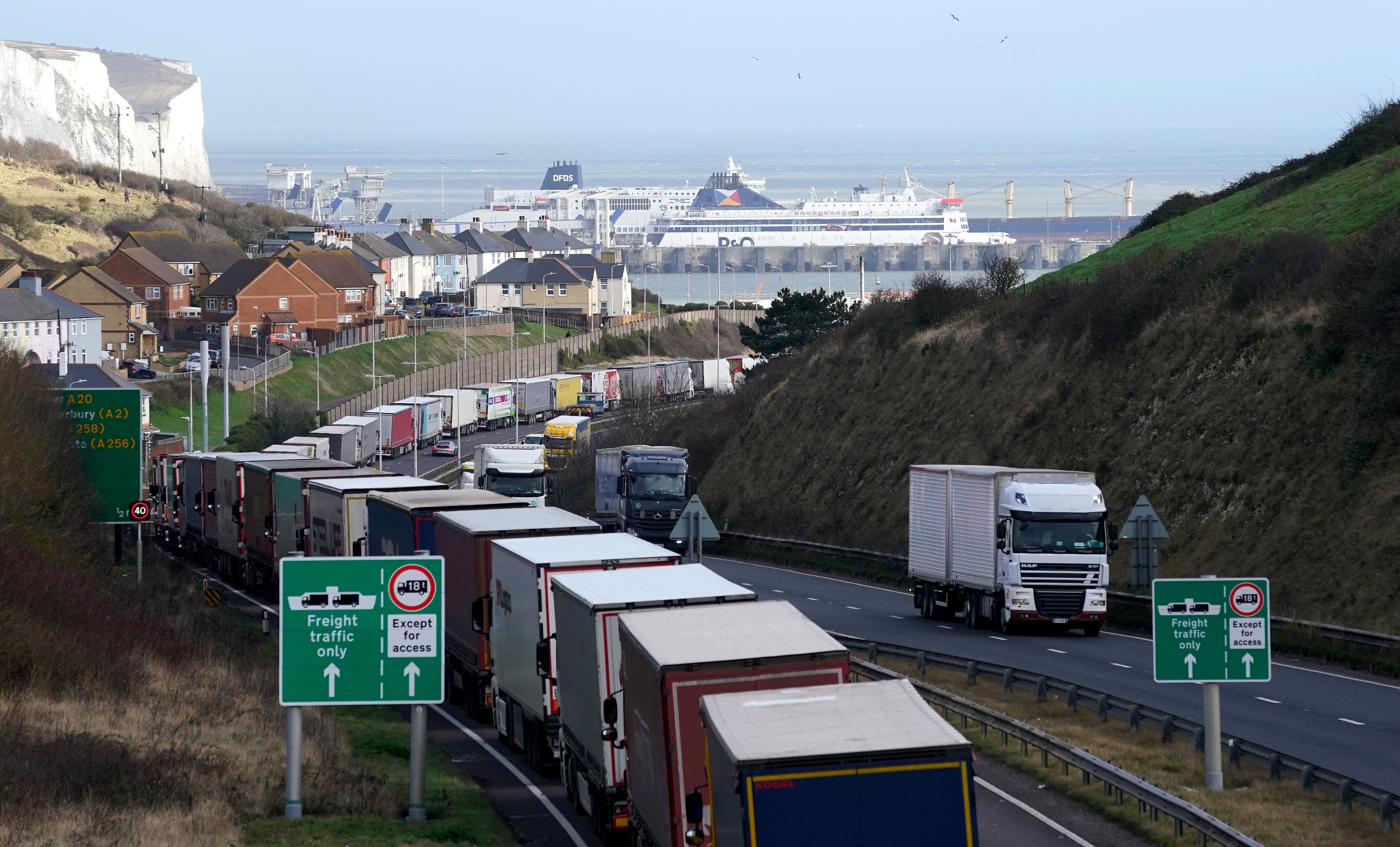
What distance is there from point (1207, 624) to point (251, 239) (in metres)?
178

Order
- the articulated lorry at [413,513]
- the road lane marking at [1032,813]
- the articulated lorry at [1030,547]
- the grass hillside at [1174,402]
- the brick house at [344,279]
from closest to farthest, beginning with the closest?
the road lane marking at [1032,813] < the articulated lorry at [413,513] < the articulated lorry at [1030,547] < the grass hillside at [1174,402] < the brick house at [344,279]

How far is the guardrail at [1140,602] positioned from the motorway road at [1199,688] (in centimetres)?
74

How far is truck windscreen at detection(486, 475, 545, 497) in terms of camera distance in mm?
53281

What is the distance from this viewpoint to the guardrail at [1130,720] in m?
17.3

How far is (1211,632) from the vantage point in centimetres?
1969

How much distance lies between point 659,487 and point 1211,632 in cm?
3294

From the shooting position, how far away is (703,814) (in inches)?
502

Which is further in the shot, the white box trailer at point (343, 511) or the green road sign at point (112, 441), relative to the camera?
the green road sign at point (112, 441)

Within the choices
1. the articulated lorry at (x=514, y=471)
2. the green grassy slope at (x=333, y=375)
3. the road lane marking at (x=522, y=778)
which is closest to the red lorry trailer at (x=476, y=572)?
the road lane marking at (x=522, y=778)

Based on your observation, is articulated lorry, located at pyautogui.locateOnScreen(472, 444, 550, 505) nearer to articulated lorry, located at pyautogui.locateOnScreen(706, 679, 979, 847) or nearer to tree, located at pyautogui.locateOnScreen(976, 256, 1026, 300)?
tree, located at pyautogui.locateOnScreen(976, 256, 1026, 300)

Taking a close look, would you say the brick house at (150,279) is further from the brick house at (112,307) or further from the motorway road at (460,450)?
the motorway road at (460,450)

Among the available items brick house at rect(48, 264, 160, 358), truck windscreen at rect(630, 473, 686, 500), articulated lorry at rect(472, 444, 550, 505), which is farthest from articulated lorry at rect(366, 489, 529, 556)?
brick house at rect(48, 264, 160, 358)

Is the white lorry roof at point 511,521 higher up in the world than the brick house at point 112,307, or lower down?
lower down

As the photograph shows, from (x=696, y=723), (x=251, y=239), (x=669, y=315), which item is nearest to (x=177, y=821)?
(x=696, y=723)
